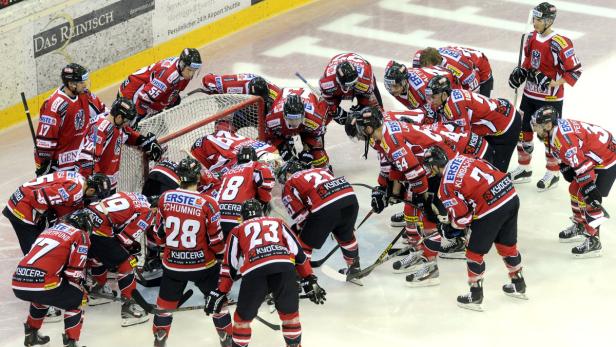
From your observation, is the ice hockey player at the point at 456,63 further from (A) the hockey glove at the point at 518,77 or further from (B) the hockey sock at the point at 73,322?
(B) the hockey sock at the point at 73,322

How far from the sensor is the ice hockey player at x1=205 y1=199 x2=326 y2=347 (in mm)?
6609

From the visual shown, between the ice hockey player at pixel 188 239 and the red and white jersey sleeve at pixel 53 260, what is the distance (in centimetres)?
50

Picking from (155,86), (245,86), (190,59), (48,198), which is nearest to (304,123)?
(245,86)

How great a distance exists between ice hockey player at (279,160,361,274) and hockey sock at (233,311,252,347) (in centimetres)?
105

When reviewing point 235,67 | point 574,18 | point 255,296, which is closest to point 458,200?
point 255,296

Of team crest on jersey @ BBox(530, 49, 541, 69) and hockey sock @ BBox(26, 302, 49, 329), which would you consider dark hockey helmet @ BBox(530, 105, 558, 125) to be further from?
hockey sock @ BBox(26, 302, 49, 329)

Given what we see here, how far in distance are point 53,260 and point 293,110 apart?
2.21 m

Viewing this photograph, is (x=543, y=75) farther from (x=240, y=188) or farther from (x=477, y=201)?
(x=240, y=188)

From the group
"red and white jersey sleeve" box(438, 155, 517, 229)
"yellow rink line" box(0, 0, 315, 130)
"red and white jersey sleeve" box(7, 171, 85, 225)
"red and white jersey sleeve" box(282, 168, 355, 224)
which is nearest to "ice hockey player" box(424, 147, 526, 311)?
"red and white jersey sleeve" box(438, 155, 517, 229)

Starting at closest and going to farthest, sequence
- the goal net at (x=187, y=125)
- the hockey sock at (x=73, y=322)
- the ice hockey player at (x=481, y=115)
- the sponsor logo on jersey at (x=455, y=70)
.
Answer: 1. the hockey sock at (x=73, y=322)
2. the ice hockey player at (x=481, y=115)
3. the goal net at (x=187, y=125)
4. the sponsor logo on jersey at (x=455, y=70)

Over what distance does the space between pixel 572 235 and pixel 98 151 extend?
133 inches

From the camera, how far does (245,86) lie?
911 cm

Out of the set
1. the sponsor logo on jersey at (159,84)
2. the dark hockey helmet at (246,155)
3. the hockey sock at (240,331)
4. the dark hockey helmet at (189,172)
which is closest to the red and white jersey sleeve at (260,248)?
the hockey sock at (240,331)

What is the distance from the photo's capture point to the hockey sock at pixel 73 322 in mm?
7105
